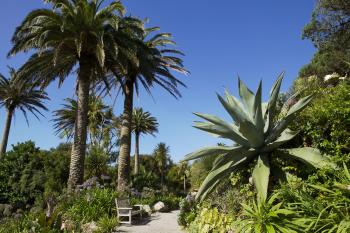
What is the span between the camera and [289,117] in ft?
21.2

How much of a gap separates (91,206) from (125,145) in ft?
21.6

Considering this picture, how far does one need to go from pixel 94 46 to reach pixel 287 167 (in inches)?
517

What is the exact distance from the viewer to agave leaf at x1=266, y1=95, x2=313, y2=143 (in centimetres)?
636

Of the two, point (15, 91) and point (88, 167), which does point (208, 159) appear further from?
point (15, 91)

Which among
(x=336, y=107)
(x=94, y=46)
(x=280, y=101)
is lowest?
(x=336, y=107)

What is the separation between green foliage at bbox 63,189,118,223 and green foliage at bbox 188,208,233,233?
4.73m

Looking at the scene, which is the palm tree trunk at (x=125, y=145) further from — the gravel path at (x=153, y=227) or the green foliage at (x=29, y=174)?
the gravel path at (x=153, y=227)

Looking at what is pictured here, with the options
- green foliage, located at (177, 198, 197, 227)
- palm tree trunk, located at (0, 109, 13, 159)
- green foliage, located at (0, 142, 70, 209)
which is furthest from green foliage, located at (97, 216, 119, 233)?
palm tree trunk, located at (0, 109, 13, 159)

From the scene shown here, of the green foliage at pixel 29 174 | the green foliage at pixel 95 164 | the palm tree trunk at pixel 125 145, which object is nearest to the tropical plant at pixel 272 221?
the palm tree trunk at pixel 125 145

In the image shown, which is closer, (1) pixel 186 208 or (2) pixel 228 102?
(2) pixel 228 102

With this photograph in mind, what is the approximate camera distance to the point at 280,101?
33.2 ft

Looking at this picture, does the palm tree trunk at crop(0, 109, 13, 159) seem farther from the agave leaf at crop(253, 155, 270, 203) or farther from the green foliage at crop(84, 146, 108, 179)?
the agave leaf at crop(253, 155, 270, 203)

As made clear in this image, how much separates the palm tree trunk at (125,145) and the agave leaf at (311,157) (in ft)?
44.6

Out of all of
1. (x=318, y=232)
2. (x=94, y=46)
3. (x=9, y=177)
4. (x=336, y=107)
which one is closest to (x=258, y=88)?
(x=336, y=107)
